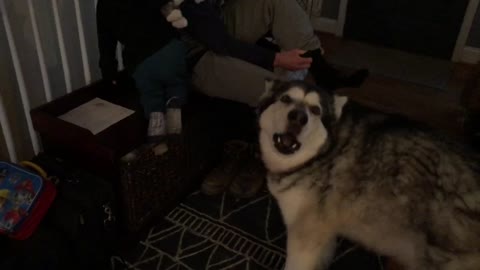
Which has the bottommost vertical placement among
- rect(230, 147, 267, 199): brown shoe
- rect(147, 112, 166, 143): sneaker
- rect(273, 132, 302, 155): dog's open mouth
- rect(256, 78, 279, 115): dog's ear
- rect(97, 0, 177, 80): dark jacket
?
rect(230, 147, 267, 199): brown shoe

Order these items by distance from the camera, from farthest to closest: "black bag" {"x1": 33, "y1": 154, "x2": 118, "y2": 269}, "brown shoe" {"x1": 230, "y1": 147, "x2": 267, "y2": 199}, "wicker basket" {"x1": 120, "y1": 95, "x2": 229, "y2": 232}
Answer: "brown shoe" {"x1": 230, "y1": 147, "x2": 267, "y2": 199}, "wicker basket" {"x1": 120, "y1": 95, "x2": 229, "y2": 232}, "black bag" {"x1": 33, "y1": 154, "x2": 118, "y2": 269}

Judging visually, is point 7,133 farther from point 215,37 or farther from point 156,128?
point 215,37

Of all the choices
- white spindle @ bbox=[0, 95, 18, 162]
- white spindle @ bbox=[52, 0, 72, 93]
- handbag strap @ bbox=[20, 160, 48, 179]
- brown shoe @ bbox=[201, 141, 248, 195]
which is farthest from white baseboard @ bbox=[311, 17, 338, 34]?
handbag strap @ bbox=[20, 160, 48, 179]

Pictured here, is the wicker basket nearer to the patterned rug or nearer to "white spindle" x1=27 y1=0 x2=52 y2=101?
the patterned rug

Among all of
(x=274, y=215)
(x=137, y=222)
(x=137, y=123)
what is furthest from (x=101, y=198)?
(x=274, y=215)

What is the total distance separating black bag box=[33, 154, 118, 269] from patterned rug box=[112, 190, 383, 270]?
0.48 feet

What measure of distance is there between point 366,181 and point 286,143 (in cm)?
26

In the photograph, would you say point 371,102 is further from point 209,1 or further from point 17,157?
point 17,157

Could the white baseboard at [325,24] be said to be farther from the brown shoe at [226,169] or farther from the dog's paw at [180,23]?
the dog's paw at [180,23]

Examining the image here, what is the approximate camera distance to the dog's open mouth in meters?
1.17

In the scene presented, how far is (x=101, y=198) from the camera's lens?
1268mm

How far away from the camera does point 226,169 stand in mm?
1788

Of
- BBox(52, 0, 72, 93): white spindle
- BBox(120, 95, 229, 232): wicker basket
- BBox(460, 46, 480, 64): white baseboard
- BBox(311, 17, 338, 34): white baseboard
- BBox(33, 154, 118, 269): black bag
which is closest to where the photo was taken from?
BBox(33, 154, 118, 269): black bag

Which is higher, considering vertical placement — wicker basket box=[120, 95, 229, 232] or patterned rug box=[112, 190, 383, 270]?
wicker basket box=[120, 95, 229, 232]
